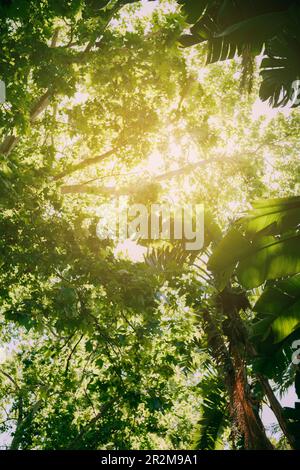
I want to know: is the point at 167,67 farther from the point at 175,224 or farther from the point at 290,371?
the point at 290,371

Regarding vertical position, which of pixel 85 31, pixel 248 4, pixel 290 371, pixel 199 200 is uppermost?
pixel 85 31

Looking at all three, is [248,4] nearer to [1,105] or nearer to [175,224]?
[175,224]

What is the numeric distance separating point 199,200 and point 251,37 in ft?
20.4

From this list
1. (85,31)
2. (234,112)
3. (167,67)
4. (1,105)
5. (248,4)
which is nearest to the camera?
(248,4)

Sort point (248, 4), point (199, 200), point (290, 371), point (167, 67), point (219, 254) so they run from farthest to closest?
1. point (199, 200)
2. point (290, 371)
3. point (167, 67)
4. point (248, 4)
5. point (219, 254)

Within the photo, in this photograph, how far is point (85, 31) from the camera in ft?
17.7

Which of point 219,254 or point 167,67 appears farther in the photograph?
point 167,67

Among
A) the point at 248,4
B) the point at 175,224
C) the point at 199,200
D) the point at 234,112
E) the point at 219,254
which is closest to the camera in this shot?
the point at 219,254

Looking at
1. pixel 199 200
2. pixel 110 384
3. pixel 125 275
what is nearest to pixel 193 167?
pixel 199 200

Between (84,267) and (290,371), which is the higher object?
(84,267)

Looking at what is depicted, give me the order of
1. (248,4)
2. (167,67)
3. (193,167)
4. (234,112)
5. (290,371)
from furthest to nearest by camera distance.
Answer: (234,112), (193,167), (290,371), (167,67), (248,4)

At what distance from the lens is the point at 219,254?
3.50 metres

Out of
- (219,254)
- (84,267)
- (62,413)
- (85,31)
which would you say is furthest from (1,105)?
(62,413)

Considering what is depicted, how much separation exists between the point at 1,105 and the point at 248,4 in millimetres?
3663
